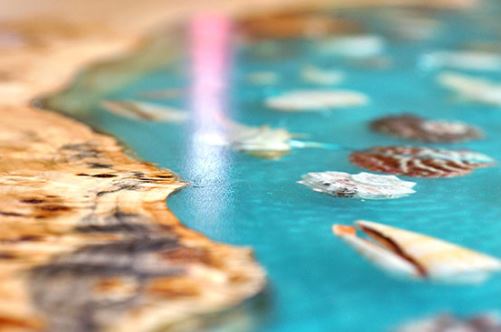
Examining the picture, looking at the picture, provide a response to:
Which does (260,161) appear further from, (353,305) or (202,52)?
(202,52)

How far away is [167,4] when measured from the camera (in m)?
2.44

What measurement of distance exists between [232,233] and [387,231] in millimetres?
171

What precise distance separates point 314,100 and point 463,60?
1.79 feet

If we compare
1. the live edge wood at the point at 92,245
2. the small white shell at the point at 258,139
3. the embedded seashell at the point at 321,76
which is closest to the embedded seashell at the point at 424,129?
the small white shell at the point at 258,139

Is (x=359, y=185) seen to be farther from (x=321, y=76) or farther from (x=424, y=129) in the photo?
(x=321, y=76)

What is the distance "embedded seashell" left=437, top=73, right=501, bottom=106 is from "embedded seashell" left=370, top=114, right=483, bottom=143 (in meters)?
0.20

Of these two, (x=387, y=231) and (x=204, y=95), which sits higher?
(x=204, y=95)

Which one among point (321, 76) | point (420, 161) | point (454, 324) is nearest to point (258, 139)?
point (420, 161)

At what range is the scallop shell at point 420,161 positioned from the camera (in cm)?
106

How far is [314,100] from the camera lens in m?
1.48

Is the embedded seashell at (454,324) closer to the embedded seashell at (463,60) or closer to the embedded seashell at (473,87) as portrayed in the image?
the embedded seashell at (473,87)

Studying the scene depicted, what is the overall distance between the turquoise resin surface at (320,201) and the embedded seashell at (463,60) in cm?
9

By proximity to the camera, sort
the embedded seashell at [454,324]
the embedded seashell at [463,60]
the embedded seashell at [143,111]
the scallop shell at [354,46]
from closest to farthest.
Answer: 1. the embedded seashell at [454,324]
2. the embedded seashell at [143,111]
3. the embedded seashell at [463,60]
4. the scallop shell at [354,46]

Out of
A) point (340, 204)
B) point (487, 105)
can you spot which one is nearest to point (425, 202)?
point (340, 204)
